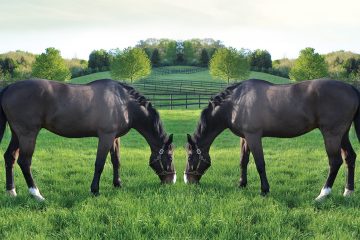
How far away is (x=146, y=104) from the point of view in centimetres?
734

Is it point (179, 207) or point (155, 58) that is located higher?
point (155, 58)

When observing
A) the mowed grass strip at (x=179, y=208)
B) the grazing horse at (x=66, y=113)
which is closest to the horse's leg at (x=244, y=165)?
the mowed grass strip at (x=179, y=208)

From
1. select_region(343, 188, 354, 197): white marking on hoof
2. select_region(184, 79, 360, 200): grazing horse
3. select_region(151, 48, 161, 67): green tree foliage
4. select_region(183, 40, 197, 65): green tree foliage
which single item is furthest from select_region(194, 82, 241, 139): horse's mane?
select_region(183, 40, 197, 65): green tree foliage

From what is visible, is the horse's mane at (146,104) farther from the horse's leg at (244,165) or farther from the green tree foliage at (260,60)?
the green tree foliage at (260,60)

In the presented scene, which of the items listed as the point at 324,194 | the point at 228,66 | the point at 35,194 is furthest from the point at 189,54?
the point at 35,194

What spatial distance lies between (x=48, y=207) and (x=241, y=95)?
3833 millimetres

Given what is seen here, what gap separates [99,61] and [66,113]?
81.6m

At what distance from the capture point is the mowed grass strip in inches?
195

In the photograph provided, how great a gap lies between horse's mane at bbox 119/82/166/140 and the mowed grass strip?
1.08 m

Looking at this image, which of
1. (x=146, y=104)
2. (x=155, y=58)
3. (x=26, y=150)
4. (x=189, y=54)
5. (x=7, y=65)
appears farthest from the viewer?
(x=189, y=54)

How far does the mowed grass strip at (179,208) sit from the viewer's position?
4.96 metres

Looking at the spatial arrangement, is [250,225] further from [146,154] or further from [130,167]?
[146,154]

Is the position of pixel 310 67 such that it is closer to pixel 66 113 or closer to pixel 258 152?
pixel 258 152

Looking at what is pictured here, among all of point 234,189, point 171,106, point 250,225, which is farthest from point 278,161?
point 171,106
